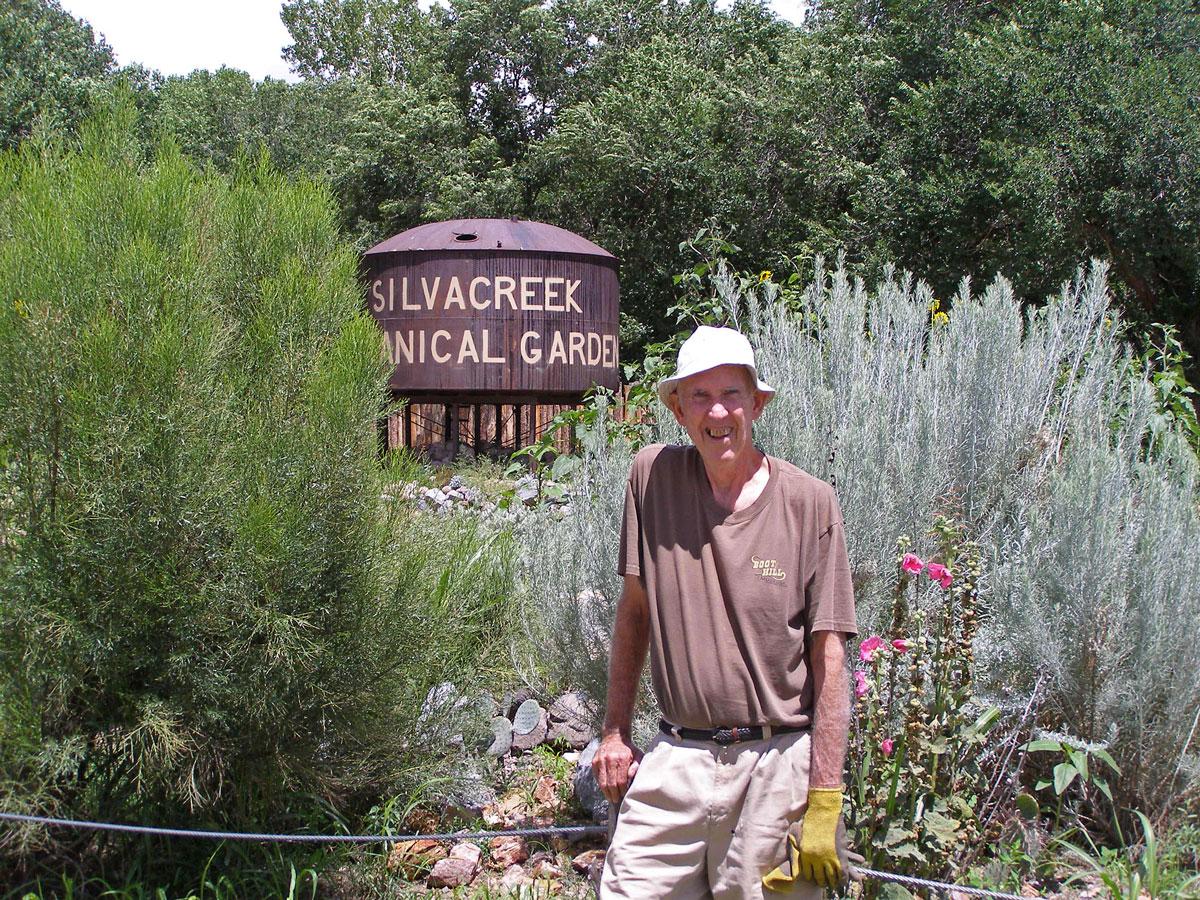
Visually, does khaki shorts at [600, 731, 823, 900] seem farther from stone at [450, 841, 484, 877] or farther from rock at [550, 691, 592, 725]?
rock at [550, 691, 592, 725]

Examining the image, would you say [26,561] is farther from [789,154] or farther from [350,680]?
[789,154]

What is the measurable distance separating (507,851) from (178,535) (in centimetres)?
160

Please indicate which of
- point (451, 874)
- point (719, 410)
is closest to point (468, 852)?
point (451, 874)

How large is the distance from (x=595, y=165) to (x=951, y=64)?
23.1 feet

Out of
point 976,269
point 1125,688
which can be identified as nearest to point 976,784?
point 1125,688

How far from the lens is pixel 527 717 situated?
199 inches

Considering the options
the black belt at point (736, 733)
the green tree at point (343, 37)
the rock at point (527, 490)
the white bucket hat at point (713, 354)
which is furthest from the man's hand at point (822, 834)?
the green tree at point (343, 37)

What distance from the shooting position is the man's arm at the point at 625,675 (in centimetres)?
281

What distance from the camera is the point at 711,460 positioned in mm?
2750

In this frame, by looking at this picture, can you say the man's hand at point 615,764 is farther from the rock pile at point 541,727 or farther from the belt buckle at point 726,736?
the rock pile at point 541,727

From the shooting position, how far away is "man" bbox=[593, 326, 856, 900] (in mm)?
2621

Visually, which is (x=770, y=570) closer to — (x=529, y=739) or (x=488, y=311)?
(x=529, y=739)

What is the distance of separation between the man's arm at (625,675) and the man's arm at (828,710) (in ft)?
→ 1.36

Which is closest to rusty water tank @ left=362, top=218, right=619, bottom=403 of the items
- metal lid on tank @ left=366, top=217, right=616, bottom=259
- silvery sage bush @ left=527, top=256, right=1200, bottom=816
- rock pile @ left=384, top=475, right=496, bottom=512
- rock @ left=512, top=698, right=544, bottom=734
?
metal lid on tank @ left=366, top=217, right=616, bottom=259
